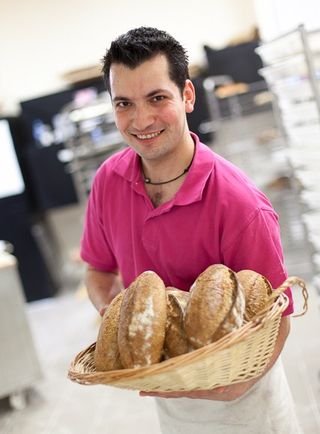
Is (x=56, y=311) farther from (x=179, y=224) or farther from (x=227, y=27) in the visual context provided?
(x=179, y=224)

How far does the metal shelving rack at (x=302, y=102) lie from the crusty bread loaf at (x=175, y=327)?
62.5 inches

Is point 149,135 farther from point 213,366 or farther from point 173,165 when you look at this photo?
point 213,366

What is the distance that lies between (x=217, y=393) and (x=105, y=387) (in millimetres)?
2517

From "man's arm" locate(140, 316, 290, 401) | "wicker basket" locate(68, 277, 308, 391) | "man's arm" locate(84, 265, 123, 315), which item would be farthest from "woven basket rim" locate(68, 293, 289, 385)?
"man's arm" locate(84, 265, 123, 315)

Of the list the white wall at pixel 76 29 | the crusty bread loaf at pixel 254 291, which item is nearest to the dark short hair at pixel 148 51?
the crusty bread loaf at pixel 254 291

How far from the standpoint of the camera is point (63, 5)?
5.80m

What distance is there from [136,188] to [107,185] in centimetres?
13

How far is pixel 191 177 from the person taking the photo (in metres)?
1.38

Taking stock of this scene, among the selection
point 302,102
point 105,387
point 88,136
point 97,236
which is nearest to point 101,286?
point 97,236

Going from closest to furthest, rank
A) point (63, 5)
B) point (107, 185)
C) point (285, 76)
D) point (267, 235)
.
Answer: point (267, 235), point (107, 185), point (285, 76), point (63, 5)

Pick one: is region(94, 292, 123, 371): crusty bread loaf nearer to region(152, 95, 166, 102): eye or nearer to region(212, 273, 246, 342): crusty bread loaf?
region(212, 273, 246, 342): crusty bread loaf

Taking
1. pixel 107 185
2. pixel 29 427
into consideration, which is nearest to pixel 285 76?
pixel 107 185

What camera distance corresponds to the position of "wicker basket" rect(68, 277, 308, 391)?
101 centimetres

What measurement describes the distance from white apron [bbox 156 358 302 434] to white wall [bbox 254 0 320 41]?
10.9ft
